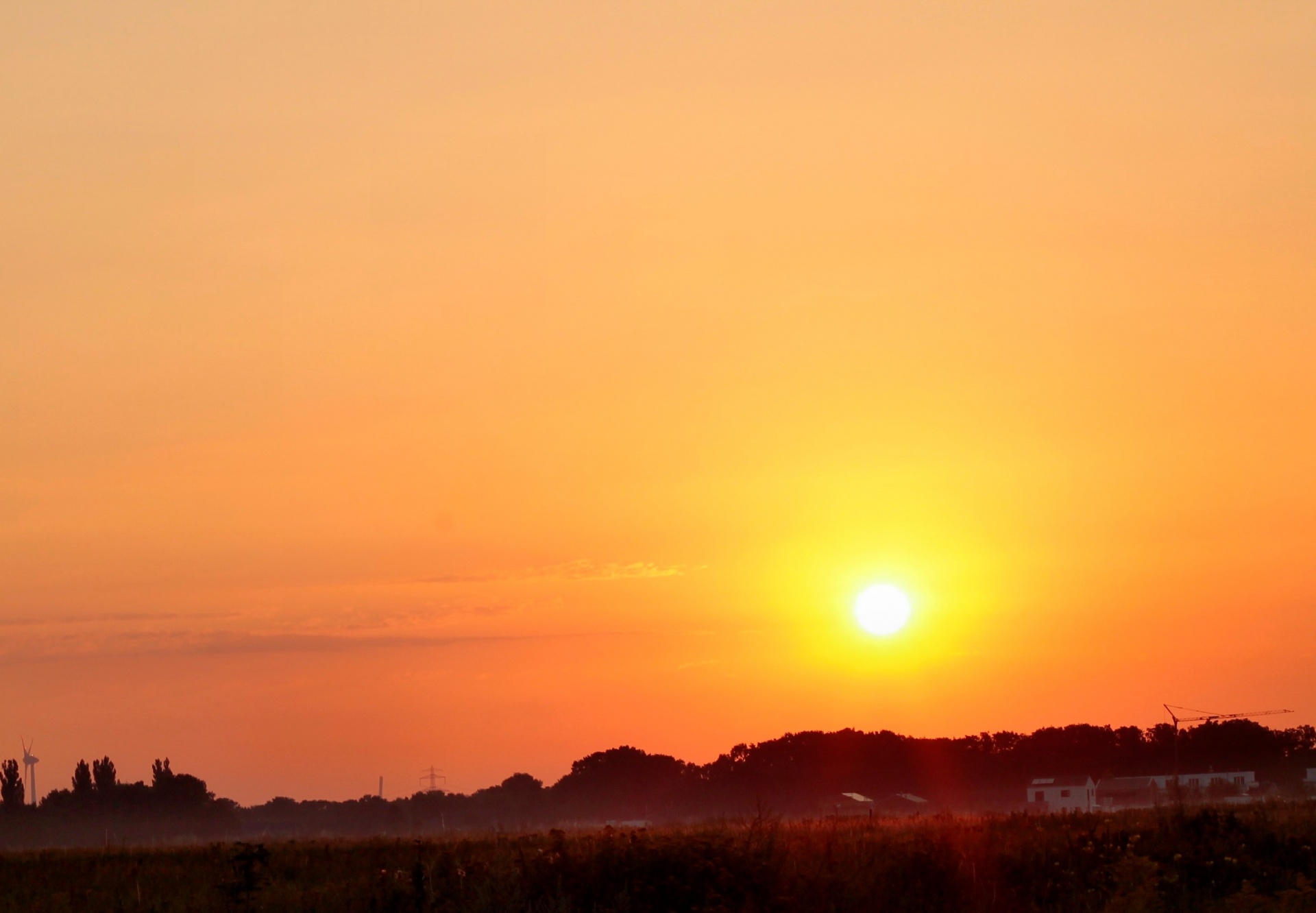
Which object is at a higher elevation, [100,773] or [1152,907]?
[100,773]

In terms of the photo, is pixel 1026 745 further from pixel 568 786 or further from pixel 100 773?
pixel 100 773

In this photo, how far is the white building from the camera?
93875 mm

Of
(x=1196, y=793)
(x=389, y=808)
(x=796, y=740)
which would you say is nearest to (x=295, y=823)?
(x=389, y=808)

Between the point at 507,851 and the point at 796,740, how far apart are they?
11814cm

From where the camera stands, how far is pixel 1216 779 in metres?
98.2

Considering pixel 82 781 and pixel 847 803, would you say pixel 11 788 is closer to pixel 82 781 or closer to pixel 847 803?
pixel 82 781

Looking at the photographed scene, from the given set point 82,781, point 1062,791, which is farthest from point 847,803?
point 82,781

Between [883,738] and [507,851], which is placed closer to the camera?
[507,851]

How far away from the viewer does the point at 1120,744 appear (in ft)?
415

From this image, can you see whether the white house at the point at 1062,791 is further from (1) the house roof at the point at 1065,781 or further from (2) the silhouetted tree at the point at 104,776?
(2) the silhouetted tree at the point at 104,776

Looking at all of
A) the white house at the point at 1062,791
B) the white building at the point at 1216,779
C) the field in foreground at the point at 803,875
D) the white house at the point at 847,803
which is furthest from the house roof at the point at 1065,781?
the field in foreground at the point at 803,875

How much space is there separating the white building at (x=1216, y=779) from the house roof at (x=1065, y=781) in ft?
17.4

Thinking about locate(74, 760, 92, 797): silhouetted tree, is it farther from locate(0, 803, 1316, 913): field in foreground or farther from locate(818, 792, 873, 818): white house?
locate(0, 803, 1316, 913): field in foreground

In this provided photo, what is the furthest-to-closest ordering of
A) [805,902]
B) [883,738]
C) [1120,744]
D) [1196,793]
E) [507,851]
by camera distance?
[883,738]
[1120,744]
[1196,793]
[507,851]
[805,902]
